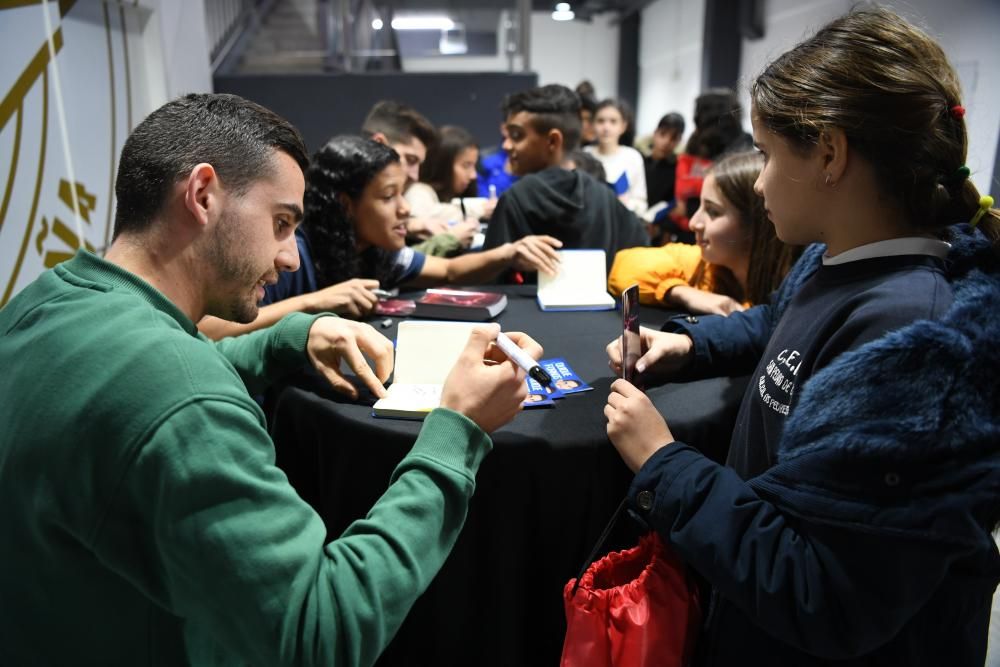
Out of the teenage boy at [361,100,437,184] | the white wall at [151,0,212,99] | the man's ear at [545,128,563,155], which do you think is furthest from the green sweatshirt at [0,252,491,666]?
the white wall at [151,0,212,99]

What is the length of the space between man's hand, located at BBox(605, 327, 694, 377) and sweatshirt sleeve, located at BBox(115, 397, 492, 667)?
82 centimetres

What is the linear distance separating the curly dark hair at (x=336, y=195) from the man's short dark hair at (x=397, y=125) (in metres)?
1.57

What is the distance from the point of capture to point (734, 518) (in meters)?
0.90

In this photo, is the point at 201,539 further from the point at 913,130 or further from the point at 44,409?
the point at 913,130

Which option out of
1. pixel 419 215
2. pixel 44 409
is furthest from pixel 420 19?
pixel 44 409

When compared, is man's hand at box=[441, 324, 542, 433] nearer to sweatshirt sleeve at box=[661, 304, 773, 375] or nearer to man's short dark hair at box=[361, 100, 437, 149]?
sweatshirt sleeve at box=[661, 304, 773, 375]

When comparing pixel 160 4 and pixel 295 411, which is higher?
pixel 160 4

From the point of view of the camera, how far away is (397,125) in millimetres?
3910

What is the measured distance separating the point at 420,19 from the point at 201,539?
10.5 metres

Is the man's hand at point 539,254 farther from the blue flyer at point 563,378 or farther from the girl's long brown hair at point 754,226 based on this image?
the blue flyer at point 563,378

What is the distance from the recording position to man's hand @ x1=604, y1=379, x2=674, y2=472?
42.3 inches

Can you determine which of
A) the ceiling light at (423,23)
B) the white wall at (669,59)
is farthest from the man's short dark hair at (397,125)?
the white wall at (669,59)

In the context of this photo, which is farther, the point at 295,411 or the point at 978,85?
the point at 978,85

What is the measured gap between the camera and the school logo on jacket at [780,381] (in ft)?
3.28
